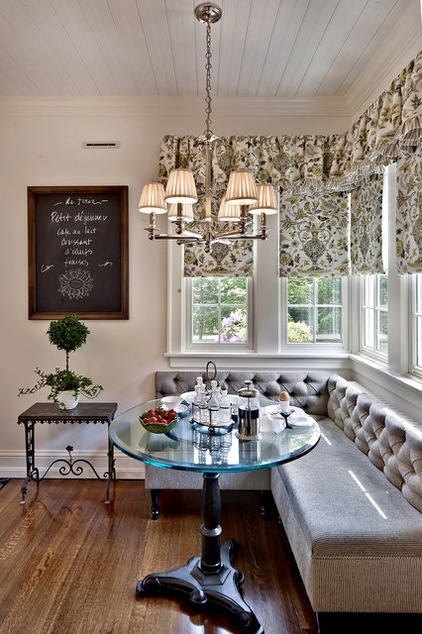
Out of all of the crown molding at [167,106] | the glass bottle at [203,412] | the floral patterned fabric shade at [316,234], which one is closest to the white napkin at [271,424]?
the glass bottle at [203,412]

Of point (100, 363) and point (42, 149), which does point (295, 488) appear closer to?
point (100, 363)

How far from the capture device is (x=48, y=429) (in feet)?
10.6

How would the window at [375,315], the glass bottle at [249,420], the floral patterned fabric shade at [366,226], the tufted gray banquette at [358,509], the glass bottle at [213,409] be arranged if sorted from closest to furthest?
the tufted gray banquette at [358,509] < the glass bottle at [249,420] < the glass bottle at [213,409] < the floral patterned fabric shade at [366,226] < the window at [375,315]

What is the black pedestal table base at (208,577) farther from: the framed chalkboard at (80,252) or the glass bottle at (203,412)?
the framed chalkboard at (80,252)

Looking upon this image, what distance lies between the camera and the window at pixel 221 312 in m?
3.29

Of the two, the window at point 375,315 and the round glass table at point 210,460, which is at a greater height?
the window at point 375,315

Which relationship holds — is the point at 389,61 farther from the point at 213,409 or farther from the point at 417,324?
the point at 213,409

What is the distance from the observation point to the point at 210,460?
1641mm

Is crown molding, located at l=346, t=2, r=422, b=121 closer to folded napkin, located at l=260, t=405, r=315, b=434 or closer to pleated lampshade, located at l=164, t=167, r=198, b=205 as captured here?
pleated lampshade, located at l=164, t=167, r=198, b=205

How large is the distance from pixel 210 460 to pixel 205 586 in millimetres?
748

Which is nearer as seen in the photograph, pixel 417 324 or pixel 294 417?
pixel 294 417

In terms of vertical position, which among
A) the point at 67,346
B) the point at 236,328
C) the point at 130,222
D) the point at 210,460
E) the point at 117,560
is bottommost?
the point at 117,560

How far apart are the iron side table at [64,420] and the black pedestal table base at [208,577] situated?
0.99 m

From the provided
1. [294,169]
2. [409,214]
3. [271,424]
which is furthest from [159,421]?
[294,169]
